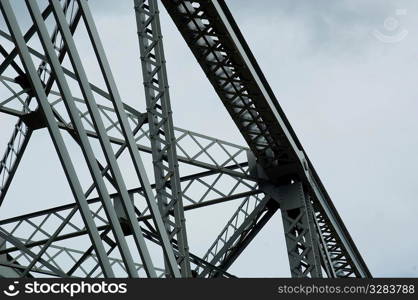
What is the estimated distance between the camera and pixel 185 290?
1123 centimetres

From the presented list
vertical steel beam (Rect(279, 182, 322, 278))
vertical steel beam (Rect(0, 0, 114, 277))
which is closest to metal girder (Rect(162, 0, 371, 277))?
vertical steel beam (Rect(279, 182, 322, 278))

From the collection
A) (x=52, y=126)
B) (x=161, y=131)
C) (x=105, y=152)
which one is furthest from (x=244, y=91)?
(x=52, y=126)

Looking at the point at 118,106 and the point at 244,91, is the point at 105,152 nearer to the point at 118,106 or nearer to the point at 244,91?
the point at 118,106

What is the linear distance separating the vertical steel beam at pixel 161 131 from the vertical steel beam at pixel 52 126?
4.97 m

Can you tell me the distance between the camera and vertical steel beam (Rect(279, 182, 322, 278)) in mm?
20984

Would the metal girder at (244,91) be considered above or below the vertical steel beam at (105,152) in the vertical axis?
above

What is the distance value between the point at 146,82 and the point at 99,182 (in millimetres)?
6116

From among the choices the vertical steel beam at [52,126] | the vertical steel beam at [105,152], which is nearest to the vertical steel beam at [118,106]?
the vertical steel beam at [105,152]

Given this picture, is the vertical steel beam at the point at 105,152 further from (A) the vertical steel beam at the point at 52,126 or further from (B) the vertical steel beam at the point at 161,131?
(B) the vertical steel beam at the point at 161,131

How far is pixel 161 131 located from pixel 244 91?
3137 millimetres

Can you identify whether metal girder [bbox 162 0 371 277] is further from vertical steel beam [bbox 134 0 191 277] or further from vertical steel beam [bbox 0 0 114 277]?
vertical steel beam [bbox 0 0 114 277]

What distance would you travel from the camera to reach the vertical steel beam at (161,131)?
1678 centimetres

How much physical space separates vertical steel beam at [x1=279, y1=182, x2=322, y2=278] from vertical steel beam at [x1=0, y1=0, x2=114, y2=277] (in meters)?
9.81

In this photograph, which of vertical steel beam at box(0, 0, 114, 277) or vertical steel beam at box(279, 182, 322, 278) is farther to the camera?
vertical steel beam at box(279, 182, 322, 278)
